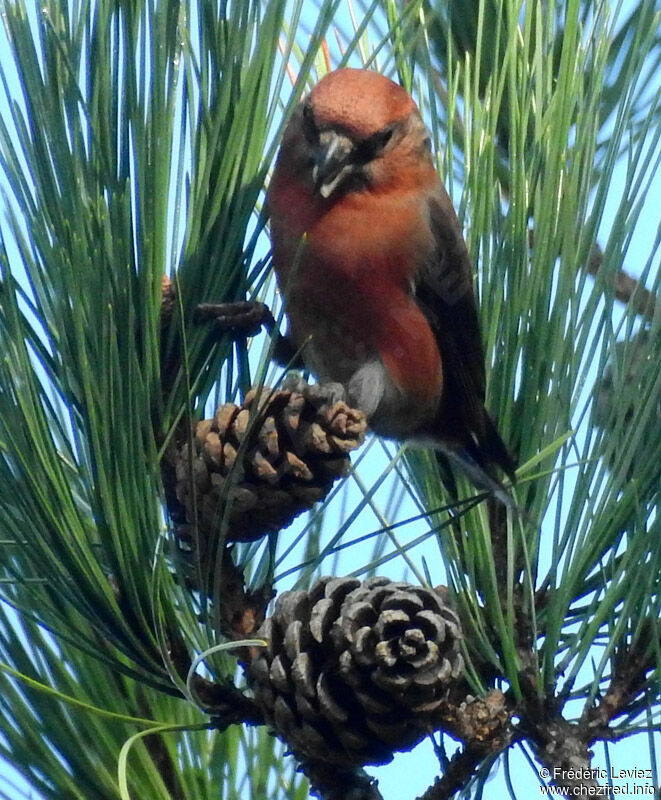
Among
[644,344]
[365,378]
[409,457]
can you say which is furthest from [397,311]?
[644,344]

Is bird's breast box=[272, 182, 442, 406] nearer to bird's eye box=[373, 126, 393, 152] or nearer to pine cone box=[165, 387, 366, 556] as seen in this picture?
bird's eye box=[373, 126, 393, 152]

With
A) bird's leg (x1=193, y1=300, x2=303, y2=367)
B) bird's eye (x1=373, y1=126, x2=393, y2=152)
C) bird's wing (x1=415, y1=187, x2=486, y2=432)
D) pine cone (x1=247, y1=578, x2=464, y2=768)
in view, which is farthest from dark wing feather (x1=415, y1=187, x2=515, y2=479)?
pine cone (x1=247, y1=578, x2=464, y2=768)

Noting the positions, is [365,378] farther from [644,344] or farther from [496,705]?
[496,705]

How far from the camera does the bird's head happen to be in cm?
147

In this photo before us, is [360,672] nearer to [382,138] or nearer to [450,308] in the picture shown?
[450,308]

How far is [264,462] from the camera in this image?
0.96 m

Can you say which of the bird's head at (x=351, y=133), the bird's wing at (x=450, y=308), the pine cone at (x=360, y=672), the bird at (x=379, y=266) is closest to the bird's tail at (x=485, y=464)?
the bird at (x=379, y=266)

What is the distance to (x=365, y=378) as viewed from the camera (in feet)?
5.32

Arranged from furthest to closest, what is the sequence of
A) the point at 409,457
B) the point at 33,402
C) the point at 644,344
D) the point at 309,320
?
the point at 309,320 < the point at 409,457 < the point at 644,344 < the point at 33,402

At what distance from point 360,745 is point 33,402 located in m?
0.37

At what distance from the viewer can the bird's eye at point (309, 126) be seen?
1.50 m

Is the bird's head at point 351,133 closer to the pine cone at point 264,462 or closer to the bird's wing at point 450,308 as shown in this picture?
the bird's wing at point 450,308

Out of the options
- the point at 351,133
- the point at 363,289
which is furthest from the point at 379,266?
the point at 351,133

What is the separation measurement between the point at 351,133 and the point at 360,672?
3.06 ft
